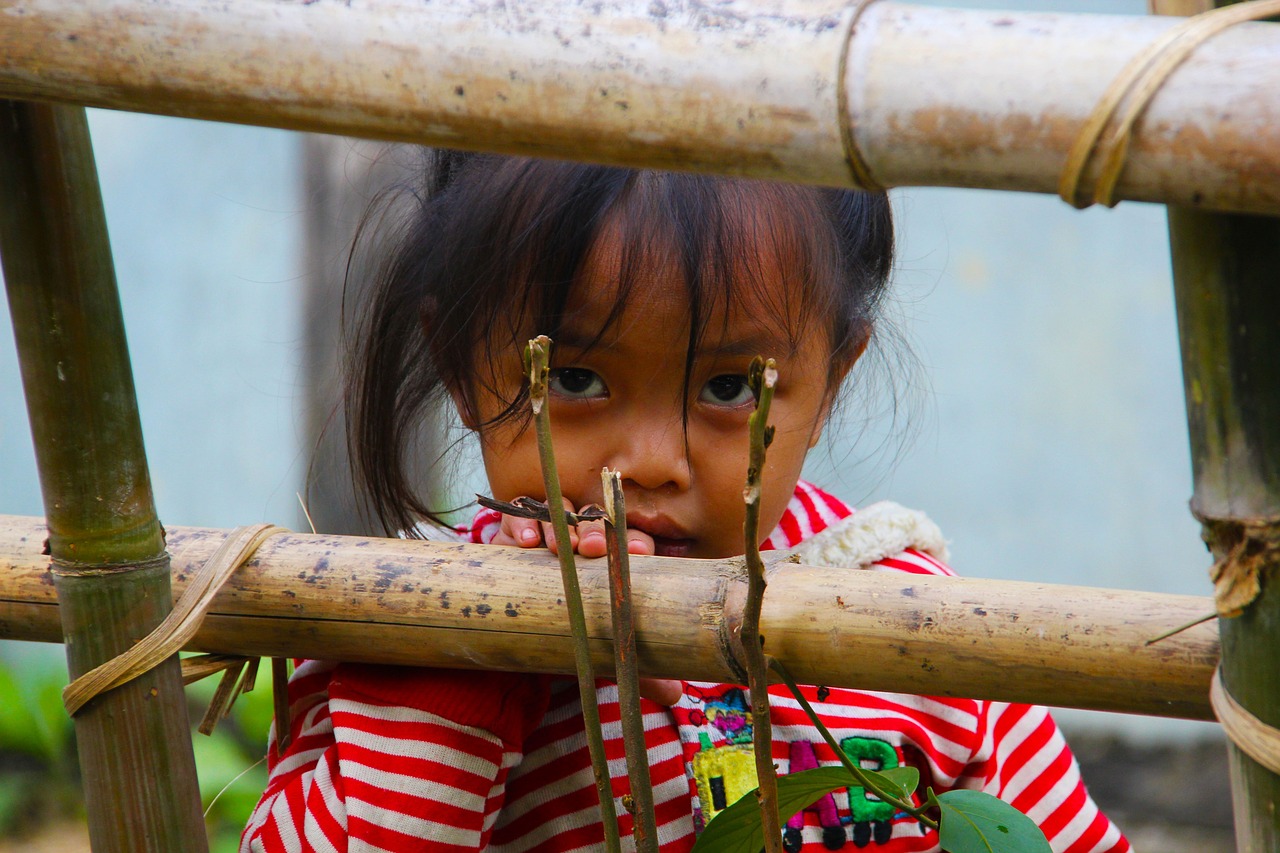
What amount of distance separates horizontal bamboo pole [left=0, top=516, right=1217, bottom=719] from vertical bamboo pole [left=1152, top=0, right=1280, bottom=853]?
2.9 inches

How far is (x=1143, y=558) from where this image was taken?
247cm

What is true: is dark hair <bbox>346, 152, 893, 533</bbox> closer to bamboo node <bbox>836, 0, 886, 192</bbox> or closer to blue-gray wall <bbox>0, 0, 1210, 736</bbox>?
bamboo node <bbox>836, 0, 886, 192</bbox>

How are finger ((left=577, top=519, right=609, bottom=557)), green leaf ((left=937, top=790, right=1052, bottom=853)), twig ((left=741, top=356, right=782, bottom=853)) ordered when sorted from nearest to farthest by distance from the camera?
twig ((left=741, top=356, right=782, bottom=853)), green leaf ((left=937, top=790, right=1052, bottom=853)), finger ((left=577, top=519, right=609, bottom=557))

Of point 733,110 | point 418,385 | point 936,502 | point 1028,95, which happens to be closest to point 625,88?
point 733,110

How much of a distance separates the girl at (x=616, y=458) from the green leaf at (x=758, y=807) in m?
0.18

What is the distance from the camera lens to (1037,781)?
1115mm

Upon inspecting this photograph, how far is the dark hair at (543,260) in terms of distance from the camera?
931 millimetres

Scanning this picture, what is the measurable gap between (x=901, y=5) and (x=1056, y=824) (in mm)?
823

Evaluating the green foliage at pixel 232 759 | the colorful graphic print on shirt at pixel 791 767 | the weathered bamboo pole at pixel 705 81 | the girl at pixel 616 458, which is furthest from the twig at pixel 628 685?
the green foliage at pixel 232 759

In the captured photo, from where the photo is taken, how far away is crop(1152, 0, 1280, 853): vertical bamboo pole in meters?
0.50

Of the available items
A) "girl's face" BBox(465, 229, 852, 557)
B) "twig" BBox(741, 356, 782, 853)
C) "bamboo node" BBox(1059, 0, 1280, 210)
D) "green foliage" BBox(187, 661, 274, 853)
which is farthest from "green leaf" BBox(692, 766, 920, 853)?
"green foliage" BBox(187, 661, 274, 853)

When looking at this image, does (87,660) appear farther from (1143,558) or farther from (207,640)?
(1143,558)

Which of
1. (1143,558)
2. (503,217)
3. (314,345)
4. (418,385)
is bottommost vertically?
(1143,558)

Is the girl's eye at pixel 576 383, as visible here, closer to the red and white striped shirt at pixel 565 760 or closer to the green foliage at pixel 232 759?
the red and white striped shirt at pixel 565 760
